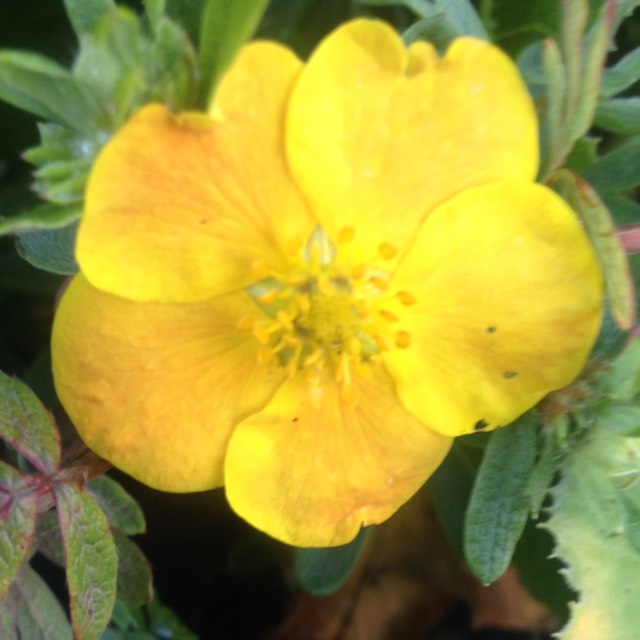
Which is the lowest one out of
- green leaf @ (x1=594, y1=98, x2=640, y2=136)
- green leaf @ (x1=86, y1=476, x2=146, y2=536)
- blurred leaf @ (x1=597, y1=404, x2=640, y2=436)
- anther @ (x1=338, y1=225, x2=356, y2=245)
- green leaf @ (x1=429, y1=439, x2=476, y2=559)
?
green leaf @ (x1=429, y1=439, x2=476, y2=559)

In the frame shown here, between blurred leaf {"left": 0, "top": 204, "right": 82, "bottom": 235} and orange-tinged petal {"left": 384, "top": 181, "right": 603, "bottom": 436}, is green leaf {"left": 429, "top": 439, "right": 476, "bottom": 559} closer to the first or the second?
orange-tinged petal {"left": 384, "top": 181, "right": 603, "bottom": 436}

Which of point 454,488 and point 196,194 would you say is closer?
point 196,194

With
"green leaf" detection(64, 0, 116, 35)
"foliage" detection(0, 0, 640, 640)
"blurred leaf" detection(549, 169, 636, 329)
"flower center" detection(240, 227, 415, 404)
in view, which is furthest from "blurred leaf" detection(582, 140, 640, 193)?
"green leaf" detection(64, 0, 116, 35)

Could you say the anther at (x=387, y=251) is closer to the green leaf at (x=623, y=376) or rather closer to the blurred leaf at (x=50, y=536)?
the green leaf at (x=623, y=376)

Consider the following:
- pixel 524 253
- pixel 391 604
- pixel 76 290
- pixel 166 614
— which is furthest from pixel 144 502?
pixel 524 253

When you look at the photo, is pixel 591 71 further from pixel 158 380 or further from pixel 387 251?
pixel 158 380

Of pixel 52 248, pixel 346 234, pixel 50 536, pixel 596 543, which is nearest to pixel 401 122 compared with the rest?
pixel 346 234

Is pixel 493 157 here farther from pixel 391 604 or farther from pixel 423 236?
pixel 391 604
